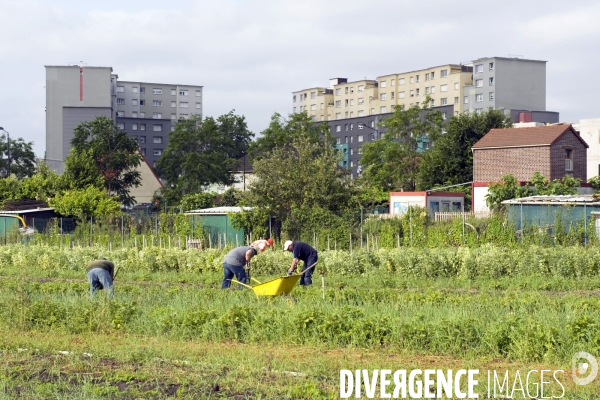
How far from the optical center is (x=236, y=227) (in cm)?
4162

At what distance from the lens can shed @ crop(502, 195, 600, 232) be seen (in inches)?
1293

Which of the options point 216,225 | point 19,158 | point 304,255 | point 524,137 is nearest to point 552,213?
point 304,255

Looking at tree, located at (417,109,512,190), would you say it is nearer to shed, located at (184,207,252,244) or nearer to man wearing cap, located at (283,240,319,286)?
shed, located at (184,207,252,244)

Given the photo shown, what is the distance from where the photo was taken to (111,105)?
379ft

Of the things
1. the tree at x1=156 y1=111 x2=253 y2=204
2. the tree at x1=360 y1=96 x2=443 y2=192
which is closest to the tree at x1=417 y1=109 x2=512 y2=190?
A: the tree at x1=360 y1=96 x2=443 y2=192

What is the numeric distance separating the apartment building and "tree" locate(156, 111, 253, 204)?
15831 millimetres

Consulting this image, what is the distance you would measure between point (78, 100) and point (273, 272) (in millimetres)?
88634

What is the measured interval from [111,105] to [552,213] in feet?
295

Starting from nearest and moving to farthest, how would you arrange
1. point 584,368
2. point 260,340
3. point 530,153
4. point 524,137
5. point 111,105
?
1. point 584,368
2. point 260,340
3. point 530,153
4. point 524,137
5. point 111,105

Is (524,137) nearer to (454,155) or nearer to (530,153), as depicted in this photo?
(530,153)

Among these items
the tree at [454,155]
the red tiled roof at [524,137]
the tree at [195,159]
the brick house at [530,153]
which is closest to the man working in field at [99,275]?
the brick house at [530,153]

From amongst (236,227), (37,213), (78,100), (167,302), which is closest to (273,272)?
(167,302)

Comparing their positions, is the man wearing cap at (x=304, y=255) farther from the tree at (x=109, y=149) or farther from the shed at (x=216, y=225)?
the tree at (x=109, y=149)

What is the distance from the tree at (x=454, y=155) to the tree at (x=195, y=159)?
22007mm
